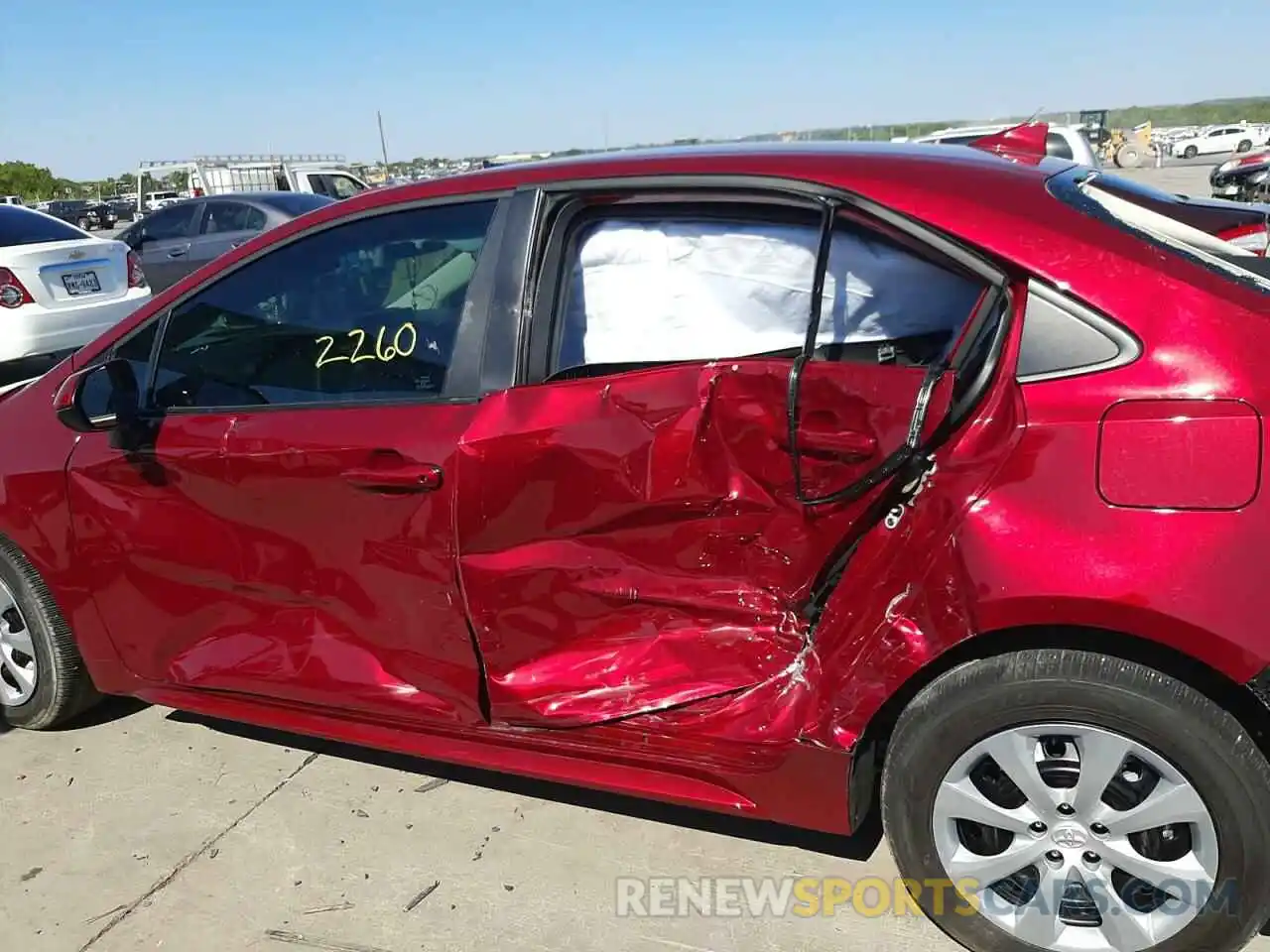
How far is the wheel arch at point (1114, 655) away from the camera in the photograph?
1.85m

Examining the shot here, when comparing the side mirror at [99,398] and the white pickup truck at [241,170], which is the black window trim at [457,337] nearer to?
the side mirror at [99,398]

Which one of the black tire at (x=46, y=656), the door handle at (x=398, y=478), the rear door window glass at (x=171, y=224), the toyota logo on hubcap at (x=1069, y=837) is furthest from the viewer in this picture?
the rear door window glass at (x=171, y=224)

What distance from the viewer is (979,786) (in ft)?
6.73

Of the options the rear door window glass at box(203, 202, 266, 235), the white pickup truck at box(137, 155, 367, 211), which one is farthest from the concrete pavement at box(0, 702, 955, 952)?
the white pickup truck at box(137, 155, 367, 211)

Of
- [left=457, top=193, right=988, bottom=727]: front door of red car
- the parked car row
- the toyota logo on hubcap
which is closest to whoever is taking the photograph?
the toyota logo on hubcap

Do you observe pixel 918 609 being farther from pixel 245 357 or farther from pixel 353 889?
pixel 245 357

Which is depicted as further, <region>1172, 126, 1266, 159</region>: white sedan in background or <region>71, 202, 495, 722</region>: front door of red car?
<region>1172, 126, 1266, 159</region>: white sedan in background

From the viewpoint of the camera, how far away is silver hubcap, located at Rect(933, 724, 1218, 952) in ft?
6.27

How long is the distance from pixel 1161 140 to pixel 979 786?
46.6 meters

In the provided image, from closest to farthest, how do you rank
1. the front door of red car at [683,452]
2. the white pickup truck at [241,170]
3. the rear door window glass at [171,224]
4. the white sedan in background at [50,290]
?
the front door of red car at [683,452]
the white sedan in background at [50,290]
the rear door window glass at [171,224]
the white pickup truck at [241,170]

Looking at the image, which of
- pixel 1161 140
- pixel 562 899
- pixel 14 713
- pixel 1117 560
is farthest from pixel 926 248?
pixel 1161 140

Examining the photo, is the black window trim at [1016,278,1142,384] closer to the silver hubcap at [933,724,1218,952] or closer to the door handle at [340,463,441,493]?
the silver hubcap at [933,724,1218,952]

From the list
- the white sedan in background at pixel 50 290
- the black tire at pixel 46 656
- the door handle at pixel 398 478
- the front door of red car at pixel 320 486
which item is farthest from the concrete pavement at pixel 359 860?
the white sedan in background at pixel 50 290

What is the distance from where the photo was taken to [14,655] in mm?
3342
